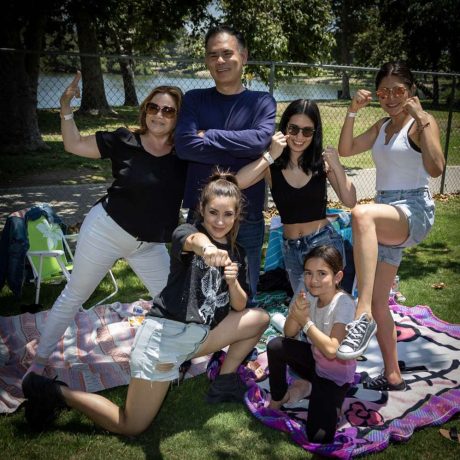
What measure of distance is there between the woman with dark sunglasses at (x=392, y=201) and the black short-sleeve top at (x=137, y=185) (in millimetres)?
1220

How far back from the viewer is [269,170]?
342 centimetres

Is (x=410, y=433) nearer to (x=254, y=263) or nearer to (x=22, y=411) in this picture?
(x=254, y=263)

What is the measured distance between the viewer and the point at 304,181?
338cm

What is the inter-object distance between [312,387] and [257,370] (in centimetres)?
86

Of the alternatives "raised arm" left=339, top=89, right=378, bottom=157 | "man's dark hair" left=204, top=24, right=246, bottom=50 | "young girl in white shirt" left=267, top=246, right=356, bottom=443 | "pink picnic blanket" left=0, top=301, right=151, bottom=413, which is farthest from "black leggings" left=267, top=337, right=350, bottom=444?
"man's dark hair" left=204, top=24, right=246, bottom=50

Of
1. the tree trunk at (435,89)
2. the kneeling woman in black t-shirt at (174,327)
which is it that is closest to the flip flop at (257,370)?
the kneeling woman in black t-shirt at (174,327)

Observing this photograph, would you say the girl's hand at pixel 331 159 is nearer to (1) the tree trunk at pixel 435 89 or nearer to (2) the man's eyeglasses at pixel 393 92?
(2) the man's eyeglasses at pixel 393 92

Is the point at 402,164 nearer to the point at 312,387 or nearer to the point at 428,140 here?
the point at 428,140

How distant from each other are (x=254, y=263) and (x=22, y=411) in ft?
5.95

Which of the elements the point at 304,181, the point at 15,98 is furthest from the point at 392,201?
the point at 15,98

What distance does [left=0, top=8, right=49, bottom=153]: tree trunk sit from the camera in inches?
399

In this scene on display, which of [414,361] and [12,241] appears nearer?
[414,361]

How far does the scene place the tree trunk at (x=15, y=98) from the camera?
1013cm

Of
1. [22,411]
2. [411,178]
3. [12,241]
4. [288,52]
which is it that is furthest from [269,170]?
[288,52]
